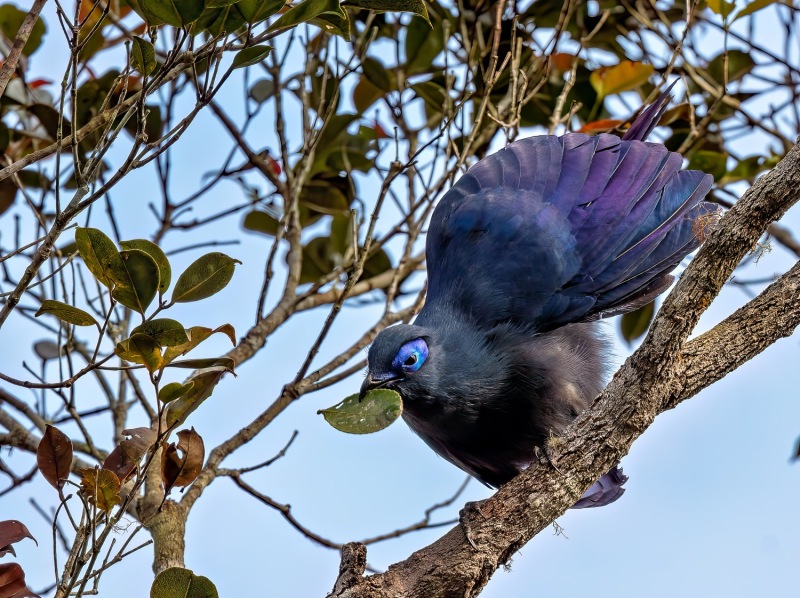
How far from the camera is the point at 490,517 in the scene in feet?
8.96

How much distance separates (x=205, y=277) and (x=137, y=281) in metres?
0.17

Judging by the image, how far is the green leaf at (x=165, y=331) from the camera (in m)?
2.29

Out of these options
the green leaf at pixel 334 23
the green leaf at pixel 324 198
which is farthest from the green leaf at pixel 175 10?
the green leaf at pixel 324 198

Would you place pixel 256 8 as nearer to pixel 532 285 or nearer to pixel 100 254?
pixel 100 254

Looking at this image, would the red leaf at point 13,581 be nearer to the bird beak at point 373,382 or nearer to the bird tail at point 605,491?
the bird beak at point 373,382

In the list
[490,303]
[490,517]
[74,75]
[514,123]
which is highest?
[514,123]

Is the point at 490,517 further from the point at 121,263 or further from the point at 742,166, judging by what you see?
the point at 742,166

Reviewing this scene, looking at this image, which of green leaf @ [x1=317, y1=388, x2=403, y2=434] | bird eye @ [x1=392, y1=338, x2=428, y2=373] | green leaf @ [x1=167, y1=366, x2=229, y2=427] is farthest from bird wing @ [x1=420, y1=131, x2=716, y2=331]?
green leaf @ [x1=167, y1=366, x2=229, y2=427]

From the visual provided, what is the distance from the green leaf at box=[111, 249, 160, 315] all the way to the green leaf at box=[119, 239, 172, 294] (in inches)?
1.2

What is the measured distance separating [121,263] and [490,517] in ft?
4.05

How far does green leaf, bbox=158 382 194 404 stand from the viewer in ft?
7.50

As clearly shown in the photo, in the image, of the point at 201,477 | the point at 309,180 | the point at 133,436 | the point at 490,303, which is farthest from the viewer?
the point at 309,180

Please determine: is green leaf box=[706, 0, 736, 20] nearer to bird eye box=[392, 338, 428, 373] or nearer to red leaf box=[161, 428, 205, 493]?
bird eye box=[392, 338, 428, 373]

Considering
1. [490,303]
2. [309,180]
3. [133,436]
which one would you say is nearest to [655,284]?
[490,303]
